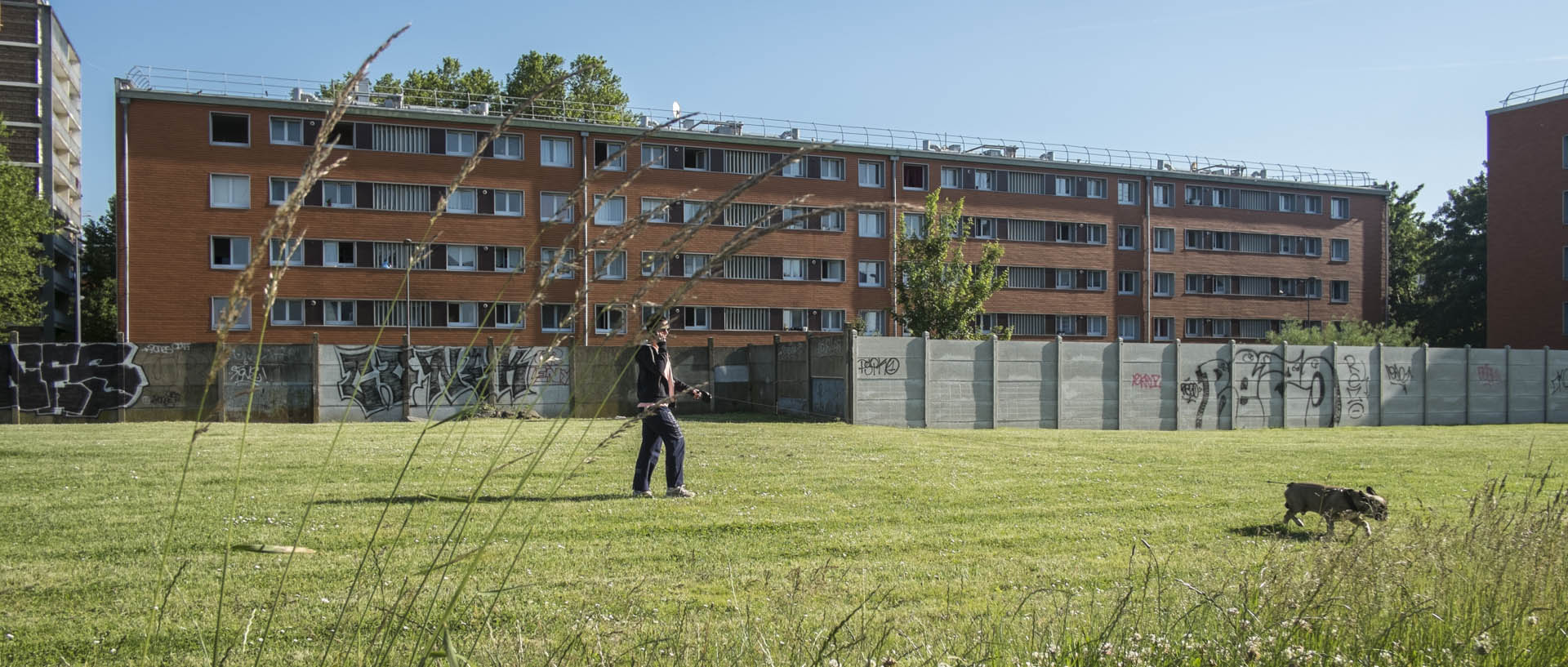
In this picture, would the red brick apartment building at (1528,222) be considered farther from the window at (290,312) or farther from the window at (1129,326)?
the window at (290,312)

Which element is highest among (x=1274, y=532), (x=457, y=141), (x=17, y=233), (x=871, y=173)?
(x=457, y=141)

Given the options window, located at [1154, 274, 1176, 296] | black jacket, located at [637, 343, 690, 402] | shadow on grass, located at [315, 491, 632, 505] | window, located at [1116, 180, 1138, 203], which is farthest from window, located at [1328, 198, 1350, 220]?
shadow on grass, located at [315, 491, 632, 505]

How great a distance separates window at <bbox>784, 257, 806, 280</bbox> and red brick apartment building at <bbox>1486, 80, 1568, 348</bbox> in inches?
1289

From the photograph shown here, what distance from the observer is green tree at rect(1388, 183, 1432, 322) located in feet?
236

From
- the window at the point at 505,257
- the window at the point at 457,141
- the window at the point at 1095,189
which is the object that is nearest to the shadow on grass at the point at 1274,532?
the window at the point at 505,257

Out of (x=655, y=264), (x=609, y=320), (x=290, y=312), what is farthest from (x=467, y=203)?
(x=655, y=264)

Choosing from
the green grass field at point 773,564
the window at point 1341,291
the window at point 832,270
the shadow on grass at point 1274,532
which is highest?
the window at point 832,270

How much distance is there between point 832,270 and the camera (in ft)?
172

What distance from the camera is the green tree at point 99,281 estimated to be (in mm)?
64562

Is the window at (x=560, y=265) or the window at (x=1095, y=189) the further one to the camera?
the window at (x=1095, y=189)

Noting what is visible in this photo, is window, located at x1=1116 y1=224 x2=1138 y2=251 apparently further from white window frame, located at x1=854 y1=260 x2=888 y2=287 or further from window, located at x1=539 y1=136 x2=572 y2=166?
window, located at x1=539 y1=136 x2=572 y2=166

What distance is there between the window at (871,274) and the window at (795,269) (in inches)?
125

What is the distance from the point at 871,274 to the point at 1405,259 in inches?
1695

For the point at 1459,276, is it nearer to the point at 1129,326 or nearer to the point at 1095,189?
the point at 1129,326
